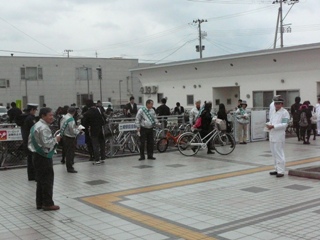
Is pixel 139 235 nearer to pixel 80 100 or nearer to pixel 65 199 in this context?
pixel 65 199

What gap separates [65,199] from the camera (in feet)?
26.3

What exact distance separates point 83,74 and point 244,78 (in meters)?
25.9

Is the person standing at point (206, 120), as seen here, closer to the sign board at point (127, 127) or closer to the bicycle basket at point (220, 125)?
the bicycle basket at point (220, 125)

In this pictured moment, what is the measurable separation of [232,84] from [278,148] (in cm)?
1906

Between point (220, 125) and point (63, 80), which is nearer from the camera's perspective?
point (220, 125)

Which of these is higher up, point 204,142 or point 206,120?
point 206,120

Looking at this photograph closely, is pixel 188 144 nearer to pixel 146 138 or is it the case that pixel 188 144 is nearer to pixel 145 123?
pixel 146 138

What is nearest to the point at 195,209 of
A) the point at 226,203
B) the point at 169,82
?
the point at 226,203

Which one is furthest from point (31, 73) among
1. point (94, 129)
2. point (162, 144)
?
point (94, 129)

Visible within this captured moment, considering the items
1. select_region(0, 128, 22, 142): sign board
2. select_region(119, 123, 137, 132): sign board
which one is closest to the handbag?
select_region(119, 123, 137, 132): sign board

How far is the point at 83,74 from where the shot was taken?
4878 centimetres

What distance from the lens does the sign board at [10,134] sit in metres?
11.8

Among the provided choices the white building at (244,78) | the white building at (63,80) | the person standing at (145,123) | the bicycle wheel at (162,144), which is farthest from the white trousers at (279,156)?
the white building at (63,80)

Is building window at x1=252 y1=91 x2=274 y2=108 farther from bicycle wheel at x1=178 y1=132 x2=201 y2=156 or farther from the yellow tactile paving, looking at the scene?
the yellow tactile paving
